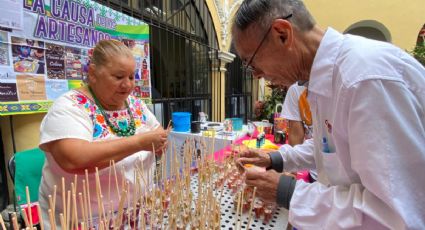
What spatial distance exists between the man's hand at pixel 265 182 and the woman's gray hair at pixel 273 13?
0.38 metres

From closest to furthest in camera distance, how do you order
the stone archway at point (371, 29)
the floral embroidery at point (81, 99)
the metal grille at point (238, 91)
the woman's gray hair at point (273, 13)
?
the woman's gray hair at point (273, 13)
the floral embroidery at point (81, 99)
the metal grille at point (238, 91)
the stone archway at point (371, 29)

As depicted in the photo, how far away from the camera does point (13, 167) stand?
3.25 feet

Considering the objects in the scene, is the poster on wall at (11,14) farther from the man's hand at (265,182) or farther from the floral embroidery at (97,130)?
the man's hand at (265,182)

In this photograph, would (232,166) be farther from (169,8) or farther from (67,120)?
(169,8)

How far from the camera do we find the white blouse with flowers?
0.70 metres

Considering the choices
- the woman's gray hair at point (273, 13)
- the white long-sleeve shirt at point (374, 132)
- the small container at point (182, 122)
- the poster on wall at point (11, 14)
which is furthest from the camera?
the small container at point (182, 122)

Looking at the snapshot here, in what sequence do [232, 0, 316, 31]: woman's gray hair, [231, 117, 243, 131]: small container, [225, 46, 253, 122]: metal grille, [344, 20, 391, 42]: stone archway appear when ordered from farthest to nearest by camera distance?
[344, 20, 391, 42]: stone archway → [225, 46, 253, 122]: metal grille → [231, 117, 243, 131]: small container → [232, 0, 316, 31]: woman's gray hair

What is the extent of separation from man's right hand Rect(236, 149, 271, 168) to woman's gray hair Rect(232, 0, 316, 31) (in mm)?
507

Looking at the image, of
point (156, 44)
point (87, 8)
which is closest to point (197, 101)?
Result: point (156, 44)

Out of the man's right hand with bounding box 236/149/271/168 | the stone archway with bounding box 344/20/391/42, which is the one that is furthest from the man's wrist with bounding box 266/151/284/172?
the stone archway with bounding box 344/20/391/42

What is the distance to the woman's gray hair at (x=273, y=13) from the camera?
1.75 ft

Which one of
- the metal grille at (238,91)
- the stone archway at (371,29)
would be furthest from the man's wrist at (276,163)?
the stone archway at (371,29)

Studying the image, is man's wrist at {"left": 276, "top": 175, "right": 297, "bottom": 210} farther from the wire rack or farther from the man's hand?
the wire rack

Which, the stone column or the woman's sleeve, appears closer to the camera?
the woman's sleeve
